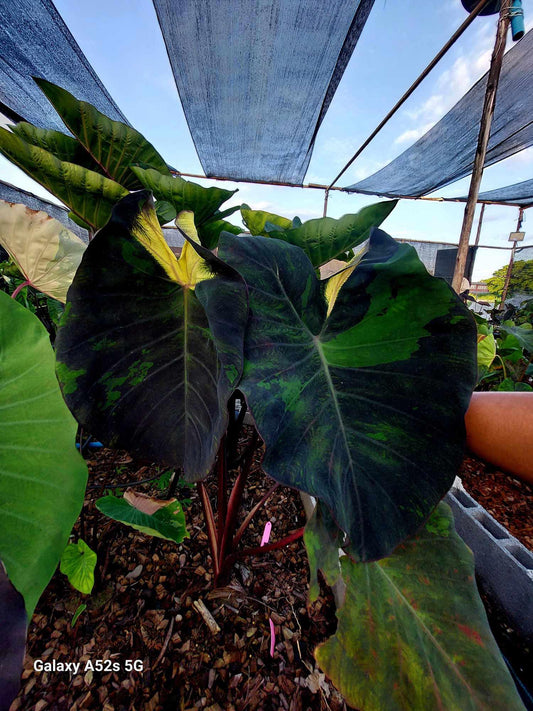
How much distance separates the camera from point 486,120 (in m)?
2.50

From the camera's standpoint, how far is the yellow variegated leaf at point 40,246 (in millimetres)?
667

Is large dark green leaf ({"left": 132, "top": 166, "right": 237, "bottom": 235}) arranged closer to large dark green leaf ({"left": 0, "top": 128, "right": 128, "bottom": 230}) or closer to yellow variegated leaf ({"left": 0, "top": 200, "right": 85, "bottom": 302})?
large dark green leaf ({"left": 0, "top": 128, "right": 128, "bottom": 230})

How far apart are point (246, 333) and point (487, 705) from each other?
0.63m

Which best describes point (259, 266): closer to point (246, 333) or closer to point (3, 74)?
point (246, 333)

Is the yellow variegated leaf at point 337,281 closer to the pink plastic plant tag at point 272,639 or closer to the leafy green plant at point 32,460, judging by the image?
the leafy green plant at point 32,460

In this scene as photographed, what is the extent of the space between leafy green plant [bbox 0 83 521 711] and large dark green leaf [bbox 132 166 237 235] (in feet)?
0.45

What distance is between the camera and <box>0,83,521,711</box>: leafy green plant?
404 millimetres

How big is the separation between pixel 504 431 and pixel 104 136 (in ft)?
3.54

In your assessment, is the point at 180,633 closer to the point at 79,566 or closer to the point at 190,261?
the point at 79,566

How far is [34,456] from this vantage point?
0.44 m

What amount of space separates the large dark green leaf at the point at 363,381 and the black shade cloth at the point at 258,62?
2532mm

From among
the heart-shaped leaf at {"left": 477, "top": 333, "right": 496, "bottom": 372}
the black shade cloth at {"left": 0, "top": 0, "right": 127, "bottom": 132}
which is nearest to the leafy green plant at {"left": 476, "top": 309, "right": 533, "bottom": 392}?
the heart-shaped leaf at {"left": 477, "top": 333, "right": 496, "bottom": 372}

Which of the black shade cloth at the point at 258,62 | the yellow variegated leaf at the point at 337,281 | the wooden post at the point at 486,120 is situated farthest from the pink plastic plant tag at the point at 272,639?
the black shade cloth at the point at 258,62

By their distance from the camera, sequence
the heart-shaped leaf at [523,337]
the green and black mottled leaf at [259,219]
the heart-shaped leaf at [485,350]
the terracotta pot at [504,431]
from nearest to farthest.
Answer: the terracotta pot at [504,431], the green and black mottled leaf at [259,219], the heart-shaped leaf at [485,350], the heart-shaped leaf at [523,337]
